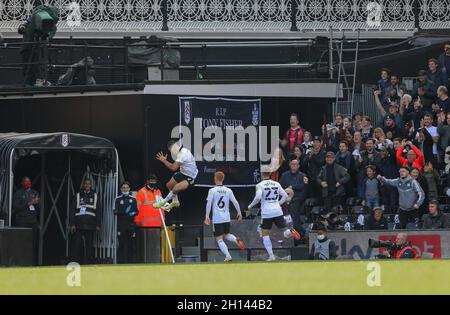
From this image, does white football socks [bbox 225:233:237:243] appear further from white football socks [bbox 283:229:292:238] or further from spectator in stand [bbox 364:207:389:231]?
spectator in stand [bbox 364:207:389:231]

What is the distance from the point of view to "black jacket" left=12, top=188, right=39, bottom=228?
29.3 meters

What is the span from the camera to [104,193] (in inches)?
1208

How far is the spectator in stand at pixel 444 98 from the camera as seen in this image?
28.9 meters

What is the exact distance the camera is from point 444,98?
2900 centimetres

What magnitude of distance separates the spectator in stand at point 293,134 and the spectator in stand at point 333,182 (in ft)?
6.41

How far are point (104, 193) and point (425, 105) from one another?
7.36 meters

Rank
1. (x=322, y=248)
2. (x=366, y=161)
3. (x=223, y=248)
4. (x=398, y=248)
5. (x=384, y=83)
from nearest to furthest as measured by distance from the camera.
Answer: (x=398, y=248) → (x=322, y=248) → (x=223, y=248) → (x=366, y=161) → (x=384, y=83)

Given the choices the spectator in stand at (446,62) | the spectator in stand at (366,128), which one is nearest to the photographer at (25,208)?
the spectator in stand at (366,128)

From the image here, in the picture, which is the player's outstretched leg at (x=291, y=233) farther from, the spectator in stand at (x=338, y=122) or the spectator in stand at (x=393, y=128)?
the spectator in stand at (x=338, y=122)

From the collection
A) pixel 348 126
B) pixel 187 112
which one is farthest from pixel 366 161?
pixel 187 112

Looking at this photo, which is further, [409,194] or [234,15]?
[234,15]

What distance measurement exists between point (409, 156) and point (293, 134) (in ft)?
12.0

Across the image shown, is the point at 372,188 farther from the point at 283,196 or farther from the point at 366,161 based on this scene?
the point at 283,196
